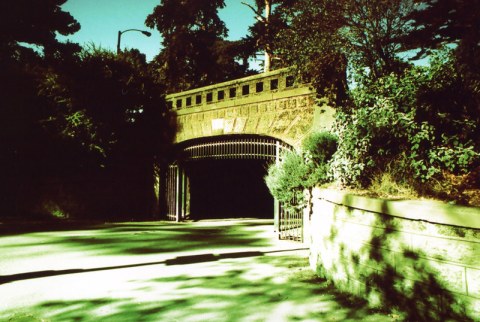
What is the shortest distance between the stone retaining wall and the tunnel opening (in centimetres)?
863

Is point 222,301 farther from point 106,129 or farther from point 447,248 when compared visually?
point 106,129

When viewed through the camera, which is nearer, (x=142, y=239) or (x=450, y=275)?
(x=450, y=275)

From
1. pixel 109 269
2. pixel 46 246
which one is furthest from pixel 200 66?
pixel 109 269

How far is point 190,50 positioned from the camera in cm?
2216

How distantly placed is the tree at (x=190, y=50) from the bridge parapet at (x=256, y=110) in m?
10.8

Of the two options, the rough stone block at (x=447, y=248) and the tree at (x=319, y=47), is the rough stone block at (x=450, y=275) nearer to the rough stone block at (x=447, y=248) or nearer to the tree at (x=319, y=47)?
the rough stone block at (x=447, y=248)

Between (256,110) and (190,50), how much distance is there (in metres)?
14.4

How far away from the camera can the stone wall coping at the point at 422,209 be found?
2.96m

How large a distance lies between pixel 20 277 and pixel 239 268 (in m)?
3.39

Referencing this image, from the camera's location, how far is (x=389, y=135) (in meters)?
5.09

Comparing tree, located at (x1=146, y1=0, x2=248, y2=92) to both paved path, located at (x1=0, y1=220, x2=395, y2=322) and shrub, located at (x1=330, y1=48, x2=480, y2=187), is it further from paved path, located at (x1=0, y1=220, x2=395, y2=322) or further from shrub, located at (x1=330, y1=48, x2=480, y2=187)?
shrub, located at (x1=330, y1=48, x2=480, y2=187)

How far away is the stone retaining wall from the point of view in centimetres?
300

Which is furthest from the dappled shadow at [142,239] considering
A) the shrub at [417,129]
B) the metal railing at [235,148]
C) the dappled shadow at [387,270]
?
the dappled shadow at [387,270]

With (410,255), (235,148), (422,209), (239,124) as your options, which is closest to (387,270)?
(410,255)
